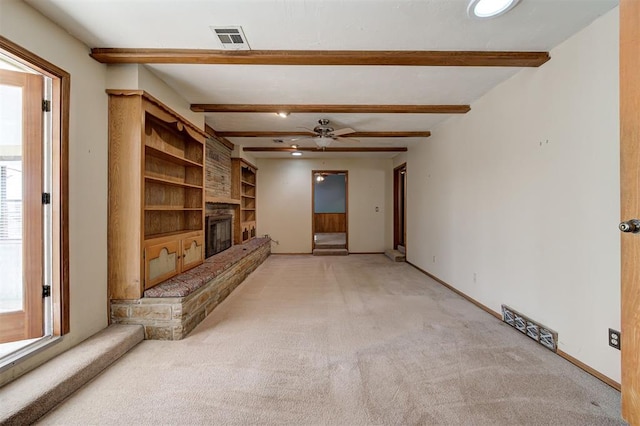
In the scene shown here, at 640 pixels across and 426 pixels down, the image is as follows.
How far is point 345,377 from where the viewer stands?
1831mm

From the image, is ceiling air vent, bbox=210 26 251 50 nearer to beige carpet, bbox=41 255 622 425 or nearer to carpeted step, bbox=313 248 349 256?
beige carpet, bbox=41 255 622 425

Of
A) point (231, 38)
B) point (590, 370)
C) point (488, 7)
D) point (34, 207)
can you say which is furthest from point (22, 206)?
point (590, 370)

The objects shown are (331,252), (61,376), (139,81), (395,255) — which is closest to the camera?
(61,376)

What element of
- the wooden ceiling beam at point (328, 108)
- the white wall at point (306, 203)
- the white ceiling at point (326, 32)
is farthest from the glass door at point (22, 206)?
the white wall at point (306, 203)

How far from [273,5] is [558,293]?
9.80ft

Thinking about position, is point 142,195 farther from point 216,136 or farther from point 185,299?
point 216,136

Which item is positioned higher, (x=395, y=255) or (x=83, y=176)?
(x=83, y=176)

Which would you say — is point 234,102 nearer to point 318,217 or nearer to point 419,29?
point 419,29

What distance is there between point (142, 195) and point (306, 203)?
4.74 metres

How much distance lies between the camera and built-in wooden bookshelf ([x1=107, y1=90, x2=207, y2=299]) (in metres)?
2.35

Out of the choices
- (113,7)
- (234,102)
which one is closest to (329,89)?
(234,102)

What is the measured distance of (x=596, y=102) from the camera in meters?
1.83

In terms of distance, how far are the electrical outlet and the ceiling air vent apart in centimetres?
324

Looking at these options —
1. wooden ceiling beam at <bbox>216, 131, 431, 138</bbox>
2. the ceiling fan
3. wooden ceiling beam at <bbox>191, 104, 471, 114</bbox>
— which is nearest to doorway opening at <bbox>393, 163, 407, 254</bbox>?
wooden ceiling beam at <bbox>216, 131, 431, 138</bbox>
